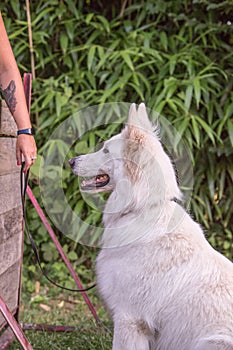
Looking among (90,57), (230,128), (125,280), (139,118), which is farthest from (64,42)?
(125,280)

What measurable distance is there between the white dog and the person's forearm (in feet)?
1.60

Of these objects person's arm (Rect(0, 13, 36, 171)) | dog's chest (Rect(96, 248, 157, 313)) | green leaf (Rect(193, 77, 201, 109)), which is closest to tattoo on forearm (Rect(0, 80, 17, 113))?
person's arm (Rect(0, 13, 36, 171))

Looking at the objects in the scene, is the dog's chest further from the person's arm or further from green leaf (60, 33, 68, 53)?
green leaf (60, 33, 68, 53)

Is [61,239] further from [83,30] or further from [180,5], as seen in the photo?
[180,5]

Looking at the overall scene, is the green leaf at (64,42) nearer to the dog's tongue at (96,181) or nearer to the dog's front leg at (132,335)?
the dog's tongue at (96,181)

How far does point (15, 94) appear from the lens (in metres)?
2.29

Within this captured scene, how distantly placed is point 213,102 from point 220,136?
0.29m

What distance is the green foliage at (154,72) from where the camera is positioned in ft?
14.9

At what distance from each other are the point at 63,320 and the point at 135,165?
1.89 m

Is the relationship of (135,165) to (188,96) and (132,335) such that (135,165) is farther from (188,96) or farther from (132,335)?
(188,96)

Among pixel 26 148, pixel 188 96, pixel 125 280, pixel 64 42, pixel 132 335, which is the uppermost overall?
pixel 26 148

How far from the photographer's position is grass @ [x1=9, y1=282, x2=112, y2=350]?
10.8ft

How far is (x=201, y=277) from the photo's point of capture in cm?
238

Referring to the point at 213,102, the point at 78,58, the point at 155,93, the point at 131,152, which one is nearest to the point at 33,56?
the point at 78,58
